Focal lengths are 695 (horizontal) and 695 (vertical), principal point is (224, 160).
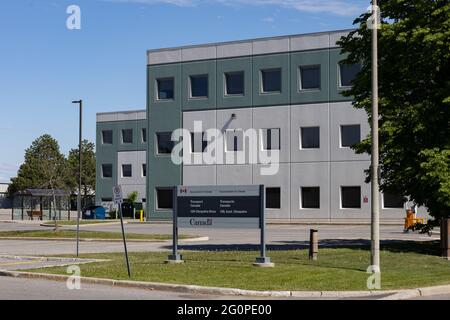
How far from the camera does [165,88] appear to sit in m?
59.4

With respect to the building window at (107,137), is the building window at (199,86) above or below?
above

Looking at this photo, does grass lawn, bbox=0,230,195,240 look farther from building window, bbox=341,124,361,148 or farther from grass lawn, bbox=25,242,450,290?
building window, bbox=341,124,361,148

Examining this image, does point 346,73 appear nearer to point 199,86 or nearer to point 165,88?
point 199,86

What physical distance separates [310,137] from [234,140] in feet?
20.6

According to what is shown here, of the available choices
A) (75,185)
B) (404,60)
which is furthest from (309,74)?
(75,185)

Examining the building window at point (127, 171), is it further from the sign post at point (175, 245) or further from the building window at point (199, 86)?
the sign post at point (175, 245)

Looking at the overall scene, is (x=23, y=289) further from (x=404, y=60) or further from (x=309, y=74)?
(x=309, y=74)

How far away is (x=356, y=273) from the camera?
16656 millimetres

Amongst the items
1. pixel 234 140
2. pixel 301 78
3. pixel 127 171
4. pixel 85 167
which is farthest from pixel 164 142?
pixel 85 167

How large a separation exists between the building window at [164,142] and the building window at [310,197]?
12.6m

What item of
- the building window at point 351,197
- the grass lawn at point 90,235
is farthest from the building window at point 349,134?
the grass lawn at point 90,235

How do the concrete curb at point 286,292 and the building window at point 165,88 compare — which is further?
the building window at point 165,88

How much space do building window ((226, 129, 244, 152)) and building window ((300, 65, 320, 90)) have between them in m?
6.22

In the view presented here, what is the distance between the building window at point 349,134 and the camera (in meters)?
51.5
